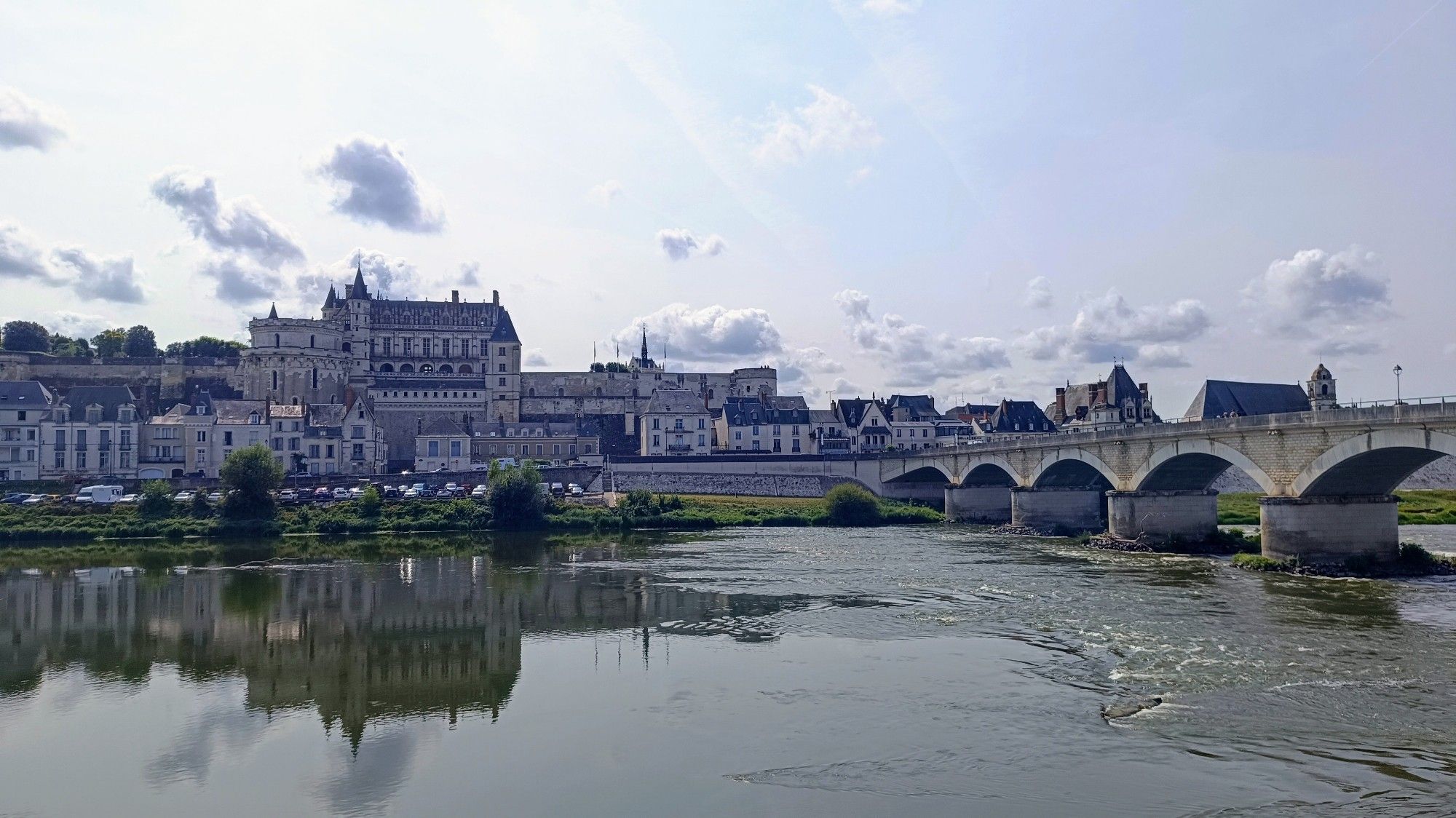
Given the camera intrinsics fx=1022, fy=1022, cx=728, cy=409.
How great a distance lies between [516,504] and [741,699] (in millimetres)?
36085

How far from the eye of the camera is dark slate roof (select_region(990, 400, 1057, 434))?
75875 millimetres

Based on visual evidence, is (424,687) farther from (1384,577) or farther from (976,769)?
(1384,577)

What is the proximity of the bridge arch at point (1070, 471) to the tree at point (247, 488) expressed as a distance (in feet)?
121

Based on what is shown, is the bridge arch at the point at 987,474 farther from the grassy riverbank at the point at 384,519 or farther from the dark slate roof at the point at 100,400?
the dark slate roof at the point at 100,400

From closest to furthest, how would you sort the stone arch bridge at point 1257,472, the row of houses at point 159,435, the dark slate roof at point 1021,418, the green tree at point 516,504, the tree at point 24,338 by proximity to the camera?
the stone arch bridge at point 1257,472
the green tree at point 516,504
the row of houses at point 159,435
the dark slate roof at point 1021,418
the tree at point 24,338

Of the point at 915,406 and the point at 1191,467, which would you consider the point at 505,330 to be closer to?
the point at 915,406

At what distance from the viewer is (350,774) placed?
43.9 feet

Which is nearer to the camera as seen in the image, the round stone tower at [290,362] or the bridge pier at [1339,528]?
the bridge pier at [1339,528]

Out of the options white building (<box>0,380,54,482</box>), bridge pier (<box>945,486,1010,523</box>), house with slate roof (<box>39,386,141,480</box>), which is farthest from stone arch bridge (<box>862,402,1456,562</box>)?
white building (<box>0,380,54,482</box>)

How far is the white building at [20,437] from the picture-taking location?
194ft

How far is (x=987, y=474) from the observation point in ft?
180

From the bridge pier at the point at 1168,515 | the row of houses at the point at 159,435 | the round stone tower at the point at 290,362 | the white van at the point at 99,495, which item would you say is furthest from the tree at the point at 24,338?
the bridge pier at the point at 1168,515

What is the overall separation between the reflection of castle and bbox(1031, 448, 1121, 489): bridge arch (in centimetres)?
2008

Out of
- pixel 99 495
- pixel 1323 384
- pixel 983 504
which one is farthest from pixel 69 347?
pixel 1323 384
